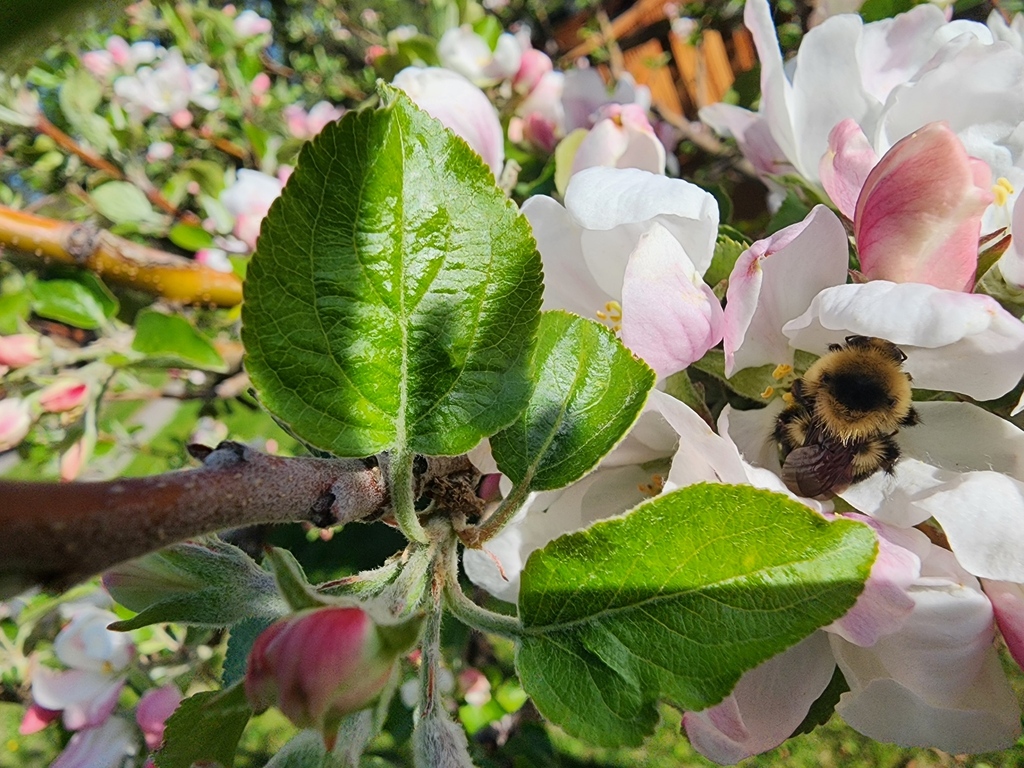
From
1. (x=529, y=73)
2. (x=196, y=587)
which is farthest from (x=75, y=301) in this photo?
(x=196, y=587)

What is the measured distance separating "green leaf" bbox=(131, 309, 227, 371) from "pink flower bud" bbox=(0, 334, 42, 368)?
298mm

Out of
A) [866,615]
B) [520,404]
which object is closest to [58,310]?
[520,404]

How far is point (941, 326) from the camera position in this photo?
0.36m

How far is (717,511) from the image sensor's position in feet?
1.11

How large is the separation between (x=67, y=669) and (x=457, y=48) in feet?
3.78

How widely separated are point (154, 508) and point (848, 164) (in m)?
0.45

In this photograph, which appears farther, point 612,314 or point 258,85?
point 258,85

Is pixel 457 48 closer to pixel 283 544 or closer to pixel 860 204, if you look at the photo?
pixel 283 544

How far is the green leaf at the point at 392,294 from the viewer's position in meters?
0.31

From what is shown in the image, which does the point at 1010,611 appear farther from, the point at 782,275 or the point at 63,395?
the point at 63,395

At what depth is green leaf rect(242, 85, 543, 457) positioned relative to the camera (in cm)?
31

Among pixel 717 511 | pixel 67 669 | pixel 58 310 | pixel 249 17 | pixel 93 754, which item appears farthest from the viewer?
pixel 249 17

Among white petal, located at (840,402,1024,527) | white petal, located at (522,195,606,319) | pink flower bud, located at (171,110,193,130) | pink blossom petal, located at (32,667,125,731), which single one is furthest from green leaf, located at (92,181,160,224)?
white petal, located at (840,402,1024,527)

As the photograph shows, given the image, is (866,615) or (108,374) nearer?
(866,615)
